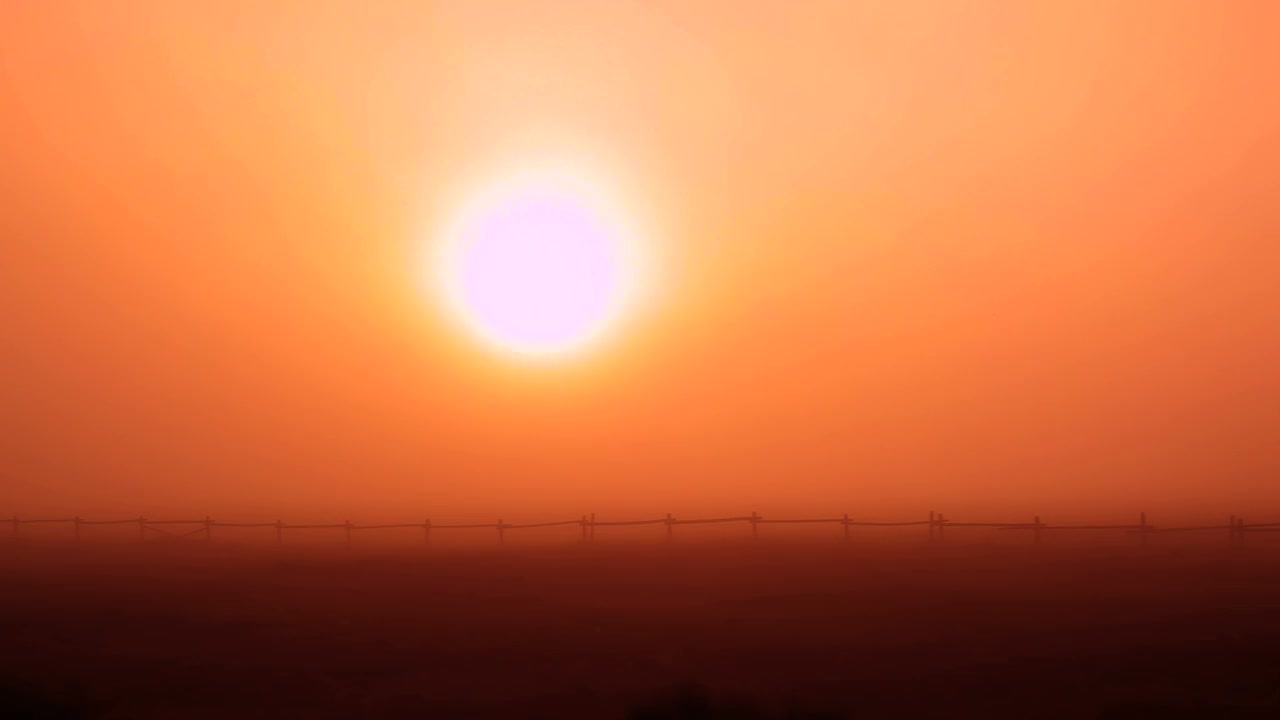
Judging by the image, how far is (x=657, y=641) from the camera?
25641 mm

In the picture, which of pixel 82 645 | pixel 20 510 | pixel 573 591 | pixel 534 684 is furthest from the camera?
pixel 20 510

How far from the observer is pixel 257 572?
45156 millimetres

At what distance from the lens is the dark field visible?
1936cm

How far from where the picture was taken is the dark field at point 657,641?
19359 mm

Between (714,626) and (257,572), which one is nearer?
(714,626)

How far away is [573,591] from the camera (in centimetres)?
3650

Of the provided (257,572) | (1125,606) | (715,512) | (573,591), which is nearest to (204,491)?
(715,512)

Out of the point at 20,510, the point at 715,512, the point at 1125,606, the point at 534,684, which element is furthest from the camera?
the point at 20,510

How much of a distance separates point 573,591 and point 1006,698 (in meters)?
19.9

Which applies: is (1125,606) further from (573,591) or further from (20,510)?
(20,510)

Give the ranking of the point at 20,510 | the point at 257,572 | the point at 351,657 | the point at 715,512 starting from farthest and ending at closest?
1. the point at 20,510
2. the point at 715,512
3. the point at 257,572
4. the point at 351,657

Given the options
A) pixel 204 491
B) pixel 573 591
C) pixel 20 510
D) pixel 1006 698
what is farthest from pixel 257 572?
pixel 204 491

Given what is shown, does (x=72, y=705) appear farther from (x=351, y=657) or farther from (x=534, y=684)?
(x=534, y=684)

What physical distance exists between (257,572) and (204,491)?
16705 centimetres
